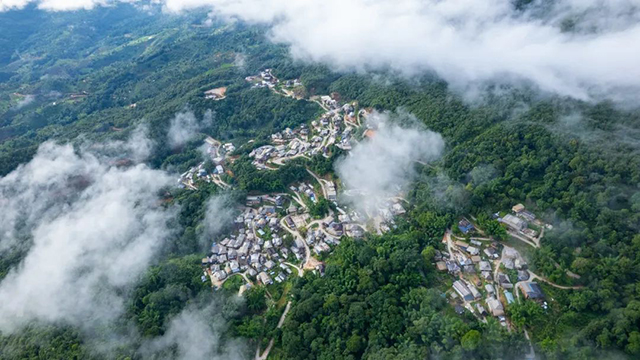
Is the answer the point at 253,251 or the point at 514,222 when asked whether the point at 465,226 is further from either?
the point at 253,251

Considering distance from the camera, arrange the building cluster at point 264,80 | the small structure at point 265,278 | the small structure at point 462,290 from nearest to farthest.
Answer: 1. the small structure at point 462,290
2. the small structure at point 265,278
3. the building cluster at point 264,80

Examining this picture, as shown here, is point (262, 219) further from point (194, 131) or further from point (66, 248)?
point (194, 131)

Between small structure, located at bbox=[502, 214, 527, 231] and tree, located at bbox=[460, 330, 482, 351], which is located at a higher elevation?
small structure, located at bbox=[502, 214, 527, 231]

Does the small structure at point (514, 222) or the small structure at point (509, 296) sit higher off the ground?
the small structure at point (514, 222)

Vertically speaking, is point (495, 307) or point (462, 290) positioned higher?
point (495, 307)

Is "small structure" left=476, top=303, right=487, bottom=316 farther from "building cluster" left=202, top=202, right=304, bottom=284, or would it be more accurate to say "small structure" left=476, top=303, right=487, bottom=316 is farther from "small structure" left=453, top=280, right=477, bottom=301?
"building cluster" left=202, top=202, right=304, bottom=284

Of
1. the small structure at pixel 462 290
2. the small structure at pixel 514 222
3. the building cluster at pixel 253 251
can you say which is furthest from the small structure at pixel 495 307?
the building cluster at pixel 253 251

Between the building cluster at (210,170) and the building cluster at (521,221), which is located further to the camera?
the building cluster at (210,170)

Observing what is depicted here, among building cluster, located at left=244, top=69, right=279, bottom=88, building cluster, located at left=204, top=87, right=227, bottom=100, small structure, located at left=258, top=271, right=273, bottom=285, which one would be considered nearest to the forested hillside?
small structure, located at left=258, top=271, right=273, bottom=285

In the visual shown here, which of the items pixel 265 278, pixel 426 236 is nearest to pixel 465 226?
pixel 426 236

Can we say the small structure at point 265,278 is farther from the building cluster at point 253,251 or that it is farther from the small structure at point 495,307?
the small structure at point 495,307

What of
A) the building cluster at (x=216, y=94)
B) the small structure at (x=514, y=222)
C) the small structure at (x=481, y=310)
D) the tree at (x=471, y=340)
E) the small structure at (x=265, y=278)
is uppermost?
the building cluster at (x=216, y=94)

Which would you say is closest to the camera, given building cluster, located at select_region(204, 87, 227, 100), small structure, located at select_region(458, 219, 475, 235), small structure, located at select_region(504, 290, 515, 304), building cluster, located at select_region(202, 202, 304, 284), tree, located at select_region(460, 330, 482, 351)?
tree, located at select_region(460, 330, 482, 351)
